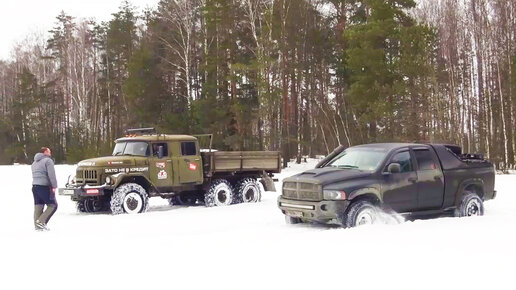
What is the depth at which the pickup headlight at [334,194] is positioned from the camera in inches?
399

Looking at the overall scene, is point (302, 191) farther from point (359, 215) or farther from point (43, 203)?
point (43, 203)

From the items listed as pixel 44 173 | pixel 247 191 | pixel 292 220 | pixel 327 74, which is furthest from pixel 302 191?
pixel 327 74

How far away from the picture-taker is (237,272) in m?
6.90

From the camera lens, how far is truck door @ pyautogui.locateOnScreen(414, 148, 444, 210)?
11.1m

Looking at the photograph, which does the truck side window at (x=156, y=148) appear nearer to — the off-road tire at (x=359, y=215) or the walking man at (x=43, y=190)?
the walking man at (x=43, y=190)

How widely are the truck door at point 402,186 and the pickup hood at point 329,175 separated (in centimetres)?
50

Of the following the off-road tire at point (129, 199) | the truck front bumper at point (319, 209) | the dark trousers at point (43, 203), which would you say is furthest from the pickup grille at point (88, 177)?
the truck front bumper at point (319, 209)

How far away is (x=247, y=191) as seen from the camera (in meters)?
17.2

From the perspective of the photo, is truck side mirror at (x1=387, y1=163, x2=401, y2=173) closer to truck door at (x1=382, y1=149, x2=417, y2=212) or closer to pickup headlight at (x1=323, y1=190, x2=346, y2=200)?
truck door at (x1=382, y1=149, x2=417, y2=212)

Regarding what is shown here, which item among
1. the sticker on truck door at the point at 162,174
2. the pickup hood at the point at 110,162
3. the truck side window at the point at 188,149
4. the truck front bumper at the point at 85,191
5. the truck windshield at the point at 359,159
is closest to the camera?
the truck windshield at the point at 359,159

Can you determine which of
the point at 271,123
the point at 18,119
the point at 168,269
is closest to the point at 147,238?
the point at 168,269

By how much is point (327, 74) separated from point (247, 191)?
21.8 metres

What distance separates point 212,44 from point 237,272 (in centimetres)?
3283

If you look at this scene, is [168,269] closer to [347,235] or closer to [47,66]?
[347,235]
